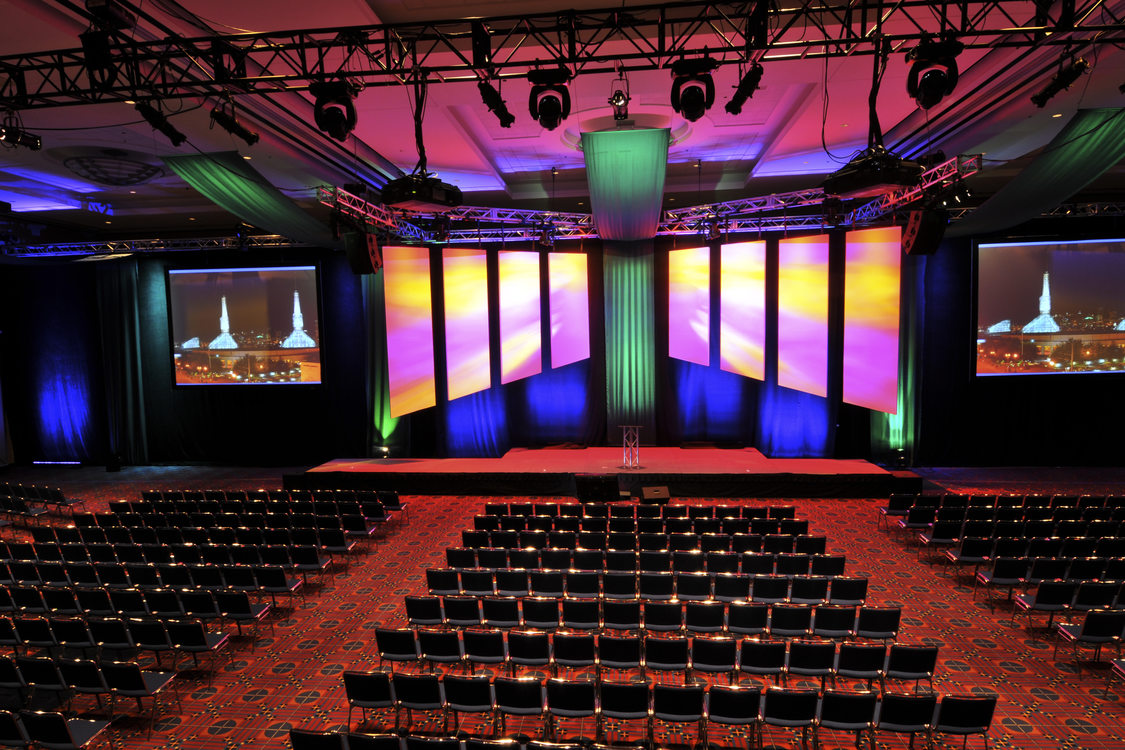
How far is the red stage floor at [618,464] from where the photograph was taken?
13320 millimetres

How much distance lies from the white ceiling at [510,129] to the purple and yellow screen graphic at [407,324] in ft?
7.01

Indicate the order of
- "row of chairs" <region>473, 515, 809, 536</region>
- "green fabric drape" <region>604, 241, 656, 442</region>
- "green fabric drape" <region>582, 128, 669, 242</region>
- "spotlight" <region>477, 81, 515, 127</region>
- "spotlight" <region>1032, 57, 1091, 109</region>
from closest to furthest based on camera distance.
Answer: "spotlight" <region>1032, 57, 1091, 109</region>
"spotlight" <region>477, 81, 515, 127</region>
"row of chairs" <region>473, 515, 809, 536</region>
"green fabric drape" <region>582, 128, 669, 242</region>
"green fabric drape" <region>604, 241, 656, 442</region>

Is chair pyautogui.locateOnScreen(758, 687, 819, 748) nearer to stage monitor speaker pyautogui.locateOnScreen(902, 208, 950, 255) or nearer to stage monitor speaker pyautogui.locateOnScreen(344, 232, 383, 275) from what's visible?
stage monitor speaker pyautogui.locateOnScreen(902, 208, 950, 255)

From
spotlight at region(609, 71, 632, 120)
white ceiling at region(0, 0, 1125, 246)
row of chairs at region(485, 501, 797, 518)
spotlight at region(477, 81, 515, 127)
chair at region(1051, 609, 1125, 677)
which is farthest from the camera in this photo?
row of chairs at region(485, 501, 797, 518)

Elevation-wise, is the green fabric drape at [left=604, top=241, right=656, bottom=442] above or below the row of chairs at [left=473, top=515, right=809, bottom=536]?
above

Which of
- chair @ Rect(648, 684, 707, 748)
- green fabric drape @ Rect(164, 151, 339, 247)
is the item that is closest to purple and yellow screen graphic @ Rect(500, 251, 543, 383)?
green fabric drape @ Rect(164, 151, 339, 247)

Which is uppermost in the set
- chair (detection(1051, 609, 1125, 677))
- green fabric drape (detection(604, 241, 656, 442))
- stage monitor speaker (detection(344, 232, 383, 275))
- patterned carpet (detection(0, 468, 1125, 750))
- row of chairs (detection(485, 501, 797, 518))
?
stage monitor speaker (detection(344, 232, 383, 275))

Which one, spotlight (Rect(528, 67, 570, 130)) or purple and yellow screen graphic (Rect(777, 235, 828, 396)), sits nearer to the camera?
spotlight (Rect(528, 67, 570, 130))

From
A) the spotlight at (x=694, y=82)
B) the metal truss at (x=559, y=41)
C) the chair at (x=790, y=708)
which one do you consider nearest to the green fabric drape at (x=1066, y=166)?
the metal truss at (x=559, y=41)

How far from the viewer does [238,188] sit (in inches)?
409

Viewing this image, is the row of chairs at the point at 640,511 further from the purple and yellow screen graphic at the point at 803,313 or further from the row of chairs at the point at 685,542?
the purple and yellow screen graphic at the point at 803,313

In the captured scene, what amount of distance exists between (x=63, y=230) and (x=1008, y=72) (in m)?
20.3

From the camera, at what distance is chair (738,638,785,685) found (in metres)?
5.56

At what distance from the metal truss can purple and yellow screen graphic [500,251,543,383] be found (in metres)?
7.13
